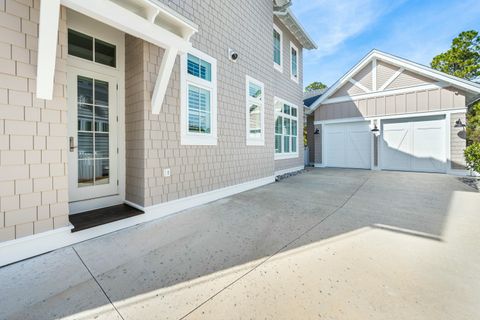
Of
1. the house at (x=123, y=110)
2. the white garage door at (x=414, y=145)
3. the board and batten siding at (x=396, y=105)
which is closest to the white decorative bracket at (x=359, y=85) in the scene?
the board and batten siding at (x=396, y=105)

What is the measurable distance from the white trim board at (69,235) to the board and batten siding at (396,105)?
29.1 feet

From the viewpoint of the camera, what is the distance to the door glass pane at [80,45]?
3105mm

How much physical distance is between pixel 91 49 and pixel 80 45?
147mm

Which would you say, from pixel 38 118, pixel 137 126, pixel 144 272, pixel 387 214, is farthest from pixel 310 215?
pixel 38 118

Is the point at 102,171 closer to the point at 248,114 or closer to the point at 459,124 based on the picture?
the point at 248,114

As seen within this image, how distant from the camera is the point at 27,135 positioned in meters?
2.24

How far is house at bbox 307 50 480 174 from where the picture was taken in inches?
309

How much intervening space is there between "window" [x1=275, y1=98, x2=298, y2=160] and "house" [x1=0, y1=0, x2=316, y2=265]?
1.49 metres

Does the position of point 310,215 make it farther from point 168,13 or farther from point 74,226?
point 168,13

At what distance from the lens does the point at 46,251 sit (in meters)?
2.36

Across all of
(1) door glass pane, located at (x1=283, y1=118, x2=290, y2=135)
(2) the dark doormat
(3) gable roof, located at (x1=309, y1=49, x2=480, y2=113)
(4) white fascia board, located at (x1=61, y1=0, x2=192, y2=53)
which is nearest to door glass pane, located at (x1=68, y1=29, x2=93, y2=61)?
(4) white fascia board, located at (x1=61, y1=0, x2=192, y2=53)

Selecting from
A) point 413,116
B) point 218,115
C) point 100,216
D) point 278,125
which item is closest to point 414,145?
point 413,116

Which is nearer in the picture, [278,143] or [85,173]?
[85,173]

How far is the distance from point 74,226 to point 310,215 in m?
3.59
